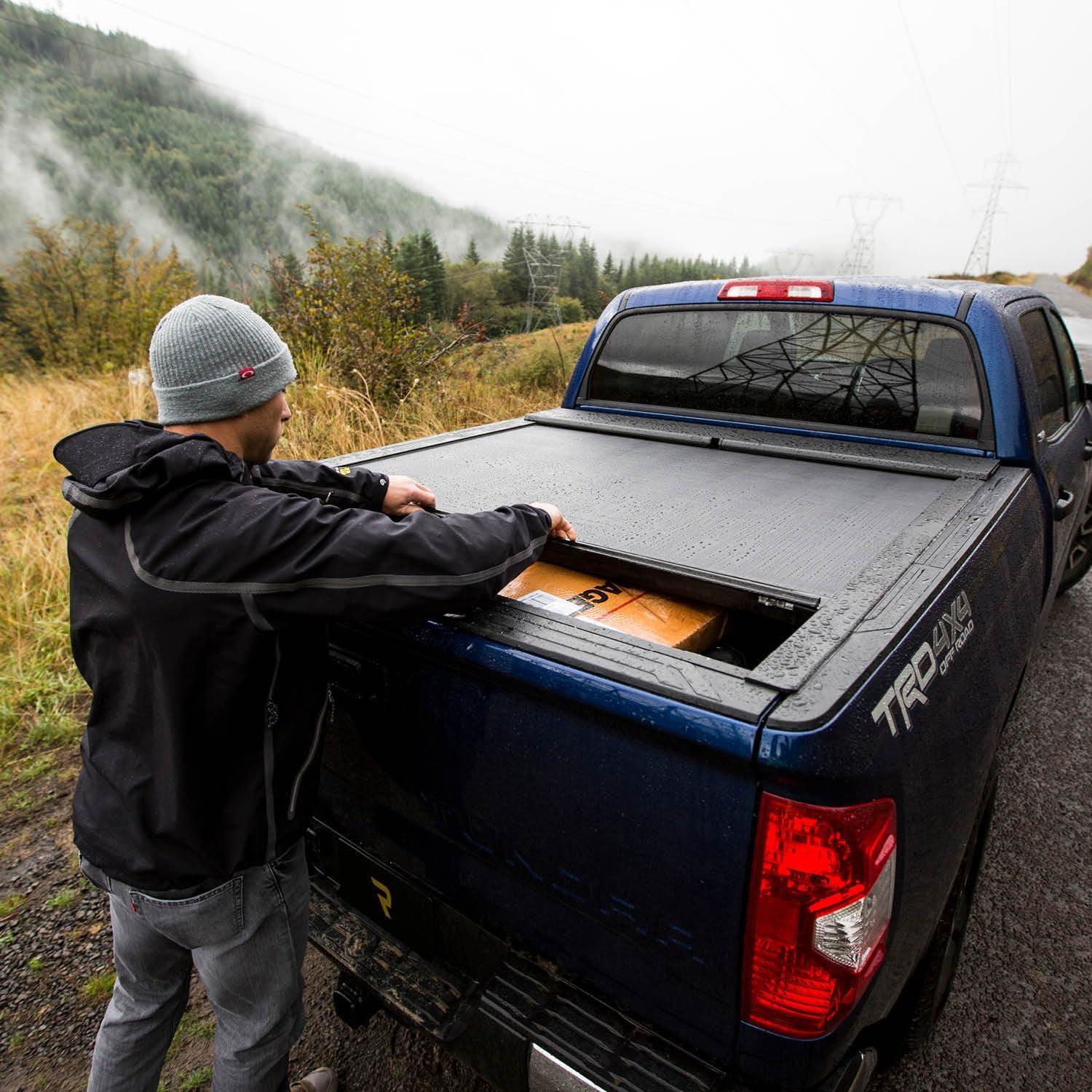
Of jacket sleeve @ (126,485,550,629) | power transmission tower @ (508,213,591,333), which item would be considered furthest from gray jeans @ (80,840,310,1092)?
power transmission tower @ (508,213,591,333)

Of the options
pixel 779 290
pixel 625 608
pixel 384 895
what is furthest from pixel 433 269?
pixel 384 895

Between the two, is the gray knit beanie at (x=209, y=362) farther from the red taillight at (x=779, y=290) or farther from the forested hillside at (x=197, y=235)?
the forested hillside at (x=197, y=235)

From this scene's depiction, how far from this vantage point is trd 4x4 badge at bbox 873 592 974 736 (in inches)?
47.1

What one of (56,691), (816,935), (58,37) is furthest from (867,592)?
(58,37)

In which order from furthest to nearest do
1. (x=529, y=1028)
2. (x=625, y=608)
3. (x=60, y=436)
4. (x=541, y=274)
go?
1. (x=541, y=274)
2. (x=60, y=436)
3. (x=625, y=608)
4. (x=529, y=1028)

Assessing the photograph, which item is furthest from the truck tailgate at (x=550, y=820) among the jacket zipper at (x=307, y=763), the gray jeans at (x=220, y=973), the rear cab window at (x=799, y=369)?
the rear cab window at (x=799, y=369)

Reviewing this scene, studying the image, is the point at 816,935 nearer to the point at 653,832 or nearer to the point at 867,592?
the point at 653,832

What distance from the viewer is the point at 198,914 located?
1463mm

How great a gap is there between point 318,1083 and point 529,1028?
3.04ft

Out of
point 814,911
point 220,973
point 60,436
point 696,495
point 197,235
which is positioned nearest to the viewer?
point 814,911

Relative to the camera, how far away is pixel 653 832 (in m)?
1.19

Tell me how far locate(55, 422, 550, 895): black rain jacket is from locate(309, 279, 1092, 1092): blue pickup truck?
18 cm

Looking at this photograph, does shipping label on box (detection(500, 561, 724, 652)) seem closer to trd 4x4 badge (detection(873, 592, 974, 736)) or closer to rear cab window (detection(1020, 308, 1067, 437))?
trd 4x4 badge (detection(873, 592, 974, 736))

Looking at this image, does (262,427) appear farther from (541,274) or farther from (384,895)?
(541,274)
